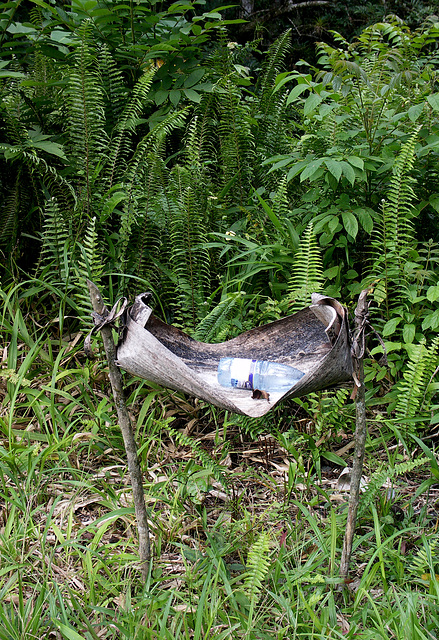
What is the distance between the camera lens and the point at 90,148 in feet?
8.85

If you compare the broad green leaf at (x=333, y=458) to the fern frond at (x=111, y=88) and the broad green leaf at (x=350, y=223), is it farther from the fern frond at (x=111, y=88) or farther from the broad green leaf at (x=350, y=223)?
the fern frond at (x=111, y=88)

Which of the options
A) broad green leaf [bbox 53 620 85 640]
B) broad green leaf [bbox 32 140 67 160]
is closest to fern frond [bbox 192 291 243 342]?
broad green leaf [bbox 32 140 67 160]

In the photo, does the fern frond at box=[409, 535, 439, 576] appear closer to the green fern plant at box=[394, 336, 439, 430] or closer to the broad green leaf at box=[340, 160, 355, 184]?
the green fern plant at box=[394, 336, 439, 430]

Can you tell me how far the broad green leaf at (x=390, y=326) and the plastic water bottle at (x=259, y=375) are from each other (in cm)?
86

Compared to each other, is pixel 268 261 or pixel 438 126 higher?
pixel 438 126

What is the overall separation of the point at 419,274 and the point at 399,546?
3.85ft

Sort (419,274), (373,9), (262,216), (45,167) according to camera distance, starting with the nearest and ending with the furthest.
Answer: (419,274) → (45,167) → (262,216) → (373,9)

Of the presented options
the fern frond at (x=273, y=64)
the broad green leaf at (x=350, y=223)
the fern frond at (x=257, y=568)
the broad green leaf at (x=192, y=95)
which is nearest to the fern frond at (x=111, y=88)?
the broad green leaf at (x=192, y=95)

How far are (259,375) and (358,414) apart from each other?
321 mm

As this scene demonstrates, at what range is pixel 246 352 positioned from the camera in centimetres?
168

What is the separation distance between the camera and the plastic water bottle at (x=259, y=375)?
5.02 ft

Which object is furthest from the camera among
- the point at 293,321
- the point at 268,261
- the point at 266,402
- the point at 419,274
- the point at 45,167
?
the point at 45,167

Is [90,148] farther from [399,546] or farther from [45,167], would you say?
[399,546]

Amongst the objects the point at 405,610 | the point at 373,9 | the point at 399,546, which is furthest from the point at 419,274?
the point at 373,9
